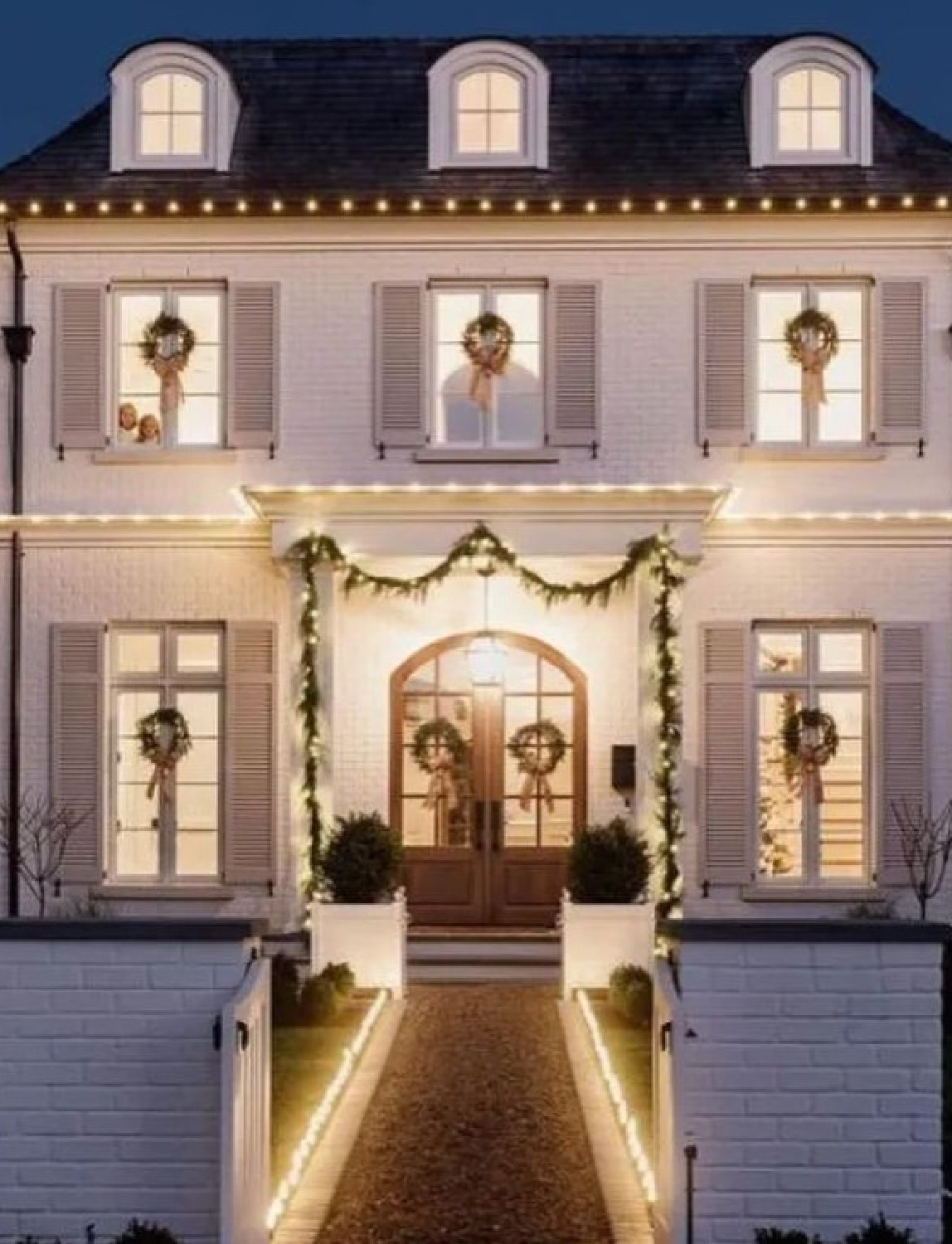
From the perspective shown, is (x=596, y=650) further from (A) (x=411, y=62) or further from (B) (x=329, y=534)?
(A) (x=411, y=62)

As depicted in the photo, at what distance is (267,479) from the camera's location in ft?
64.7

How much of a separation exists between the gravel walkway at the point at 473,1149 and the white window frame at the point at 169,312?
641cm

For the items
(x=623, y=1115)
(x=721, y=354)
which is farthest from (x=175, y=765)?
(x=623, y=1115)

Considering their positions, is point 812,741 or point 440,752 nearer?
point 812,741

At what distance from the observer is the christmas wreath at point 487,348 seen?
19.5 metres

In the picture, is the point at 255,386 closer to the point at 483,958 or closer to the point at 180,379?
the point at 180,379

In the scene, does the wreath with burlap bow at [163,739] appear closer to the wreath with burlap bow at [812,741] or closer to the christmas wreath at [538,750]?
the christmas wreath at [538,750]

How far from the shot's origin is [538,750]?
1958 centimetres

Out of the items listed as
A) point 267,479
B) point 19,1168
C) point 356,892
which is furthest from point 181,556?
point 19,1168

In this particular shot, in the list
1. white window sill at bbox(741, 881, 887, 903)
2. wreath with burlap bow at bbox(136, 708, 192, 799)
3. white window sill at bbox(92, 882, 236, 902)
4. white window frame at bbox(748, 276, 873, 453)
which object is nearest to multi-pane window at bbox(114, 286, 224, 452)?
wreath with burlap bow at bbox(136, 708, 192, 799)

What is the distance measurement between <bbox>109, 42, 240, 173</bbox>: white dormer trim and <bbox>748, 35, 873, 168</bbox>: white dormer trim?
4403 mm

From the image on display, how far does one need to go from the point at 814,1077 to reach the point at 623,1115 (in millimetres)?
2826

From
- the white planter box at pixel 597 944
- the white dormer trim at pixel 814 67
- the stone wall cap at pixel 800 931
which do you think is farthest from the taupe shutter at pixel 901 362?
the stone wall cap at pixel 800 931

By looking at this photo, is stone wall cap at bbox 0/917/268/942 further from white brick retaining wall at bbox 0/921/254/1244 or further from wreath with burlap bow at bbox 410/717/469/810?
wreath with burlap bow at bbox 410/717/469/810
